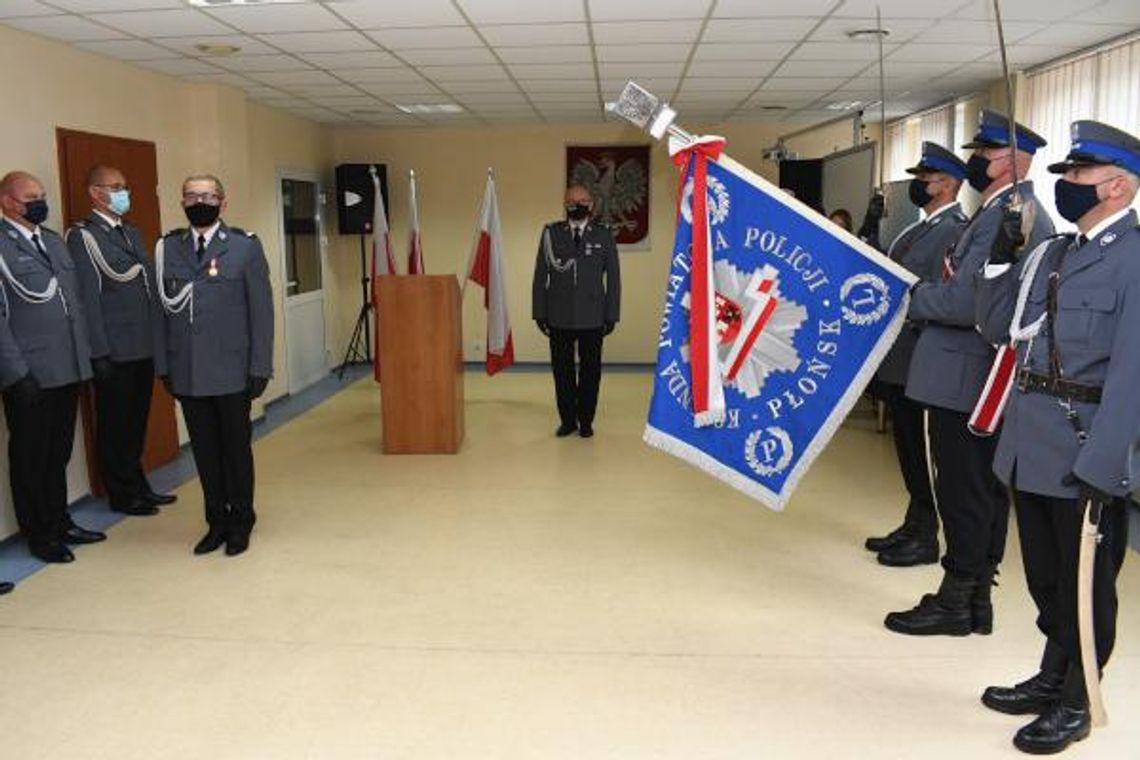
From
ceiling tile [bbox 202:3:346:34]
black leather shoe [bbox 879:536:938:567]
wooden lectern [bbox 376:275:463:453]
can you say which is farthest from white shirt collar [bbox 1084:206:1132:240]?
wooden lectern [bbox 376:275:463:453]

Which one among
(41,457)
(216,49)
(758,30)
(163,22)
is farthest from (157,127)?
(758,30)

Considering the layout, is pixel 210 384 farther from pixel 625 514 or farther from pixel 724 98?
pixel 724 98

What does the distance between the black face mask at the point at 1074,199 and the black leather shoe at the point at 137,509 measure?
4.31 m

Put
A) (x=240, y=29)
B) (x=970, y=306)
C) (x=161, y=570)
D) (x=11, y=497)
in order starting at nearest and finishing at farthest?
(x=970, y=306) < (x=161, y=570) < (x=11, y=497) < (x=240, y=29)

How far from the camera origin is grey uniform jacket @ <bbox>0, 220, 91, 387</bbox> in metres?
3.73

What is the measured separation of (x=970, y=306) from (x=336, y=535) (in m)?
3.00

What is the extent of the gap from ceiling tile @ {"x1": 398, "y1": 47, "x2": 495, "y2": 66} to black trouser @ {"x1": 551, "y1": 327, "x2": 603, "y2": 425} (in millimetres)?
1877

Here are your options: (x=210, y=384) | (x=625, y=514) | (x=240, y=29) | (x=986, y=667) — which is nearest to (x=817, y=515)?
(x=625, y=514)

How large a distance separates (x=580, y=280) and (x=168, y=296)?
9.71ft

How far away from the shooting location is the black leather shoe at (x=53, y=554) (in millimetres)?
3973

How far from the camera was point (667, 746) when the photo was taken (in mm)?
2557

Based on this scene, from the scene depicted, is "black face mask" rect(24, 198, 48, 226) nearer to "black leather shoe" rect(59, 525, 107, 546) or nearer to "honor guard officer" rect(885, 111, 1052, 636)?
"black leather shoe" rect(59, 525, 107, 546)

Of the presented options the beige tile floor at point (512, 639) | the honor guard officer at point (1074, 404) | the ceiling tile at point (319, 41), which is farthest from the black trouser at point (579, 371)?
the honor guard officer at point (1074, 404)

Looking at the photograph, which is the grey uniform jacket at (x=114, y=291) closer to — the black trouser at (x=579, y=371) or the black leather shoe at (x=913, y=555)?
the black trouser at (x=579, y=371)
